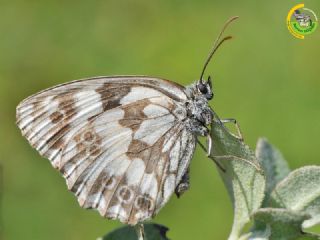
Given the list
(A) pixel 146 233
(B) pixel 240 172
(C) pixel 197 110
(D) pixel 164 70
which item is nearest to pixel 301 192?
(B) pixel 240 172

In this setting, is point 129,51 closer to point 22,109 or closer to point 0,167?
point 22,109

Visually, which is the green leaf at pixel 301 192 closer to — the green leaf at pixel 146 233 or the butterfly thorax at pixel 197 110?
the green leaf at pixel 146 233

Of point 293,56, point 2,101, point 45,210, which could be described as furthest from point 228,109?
point 2,101

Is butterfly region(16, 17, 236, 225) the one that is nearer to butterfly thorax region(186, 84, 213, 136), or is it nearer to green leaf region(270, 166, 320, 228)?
butterfly thorax region(186, 84, 213, 136)

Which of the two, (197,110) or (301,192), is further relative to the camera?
(197,110)

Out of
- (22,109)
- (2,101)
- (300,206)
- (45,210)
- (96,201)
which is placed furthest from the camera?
(2,101)

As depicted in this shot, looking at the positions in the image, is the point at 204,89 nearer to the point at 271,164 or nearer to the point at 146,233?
the point at 271,164

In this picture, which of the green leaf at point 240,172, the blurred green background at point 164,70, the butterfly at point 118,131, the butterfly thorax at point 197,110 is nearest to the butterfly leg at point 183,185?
the butterfly at point 118,131
